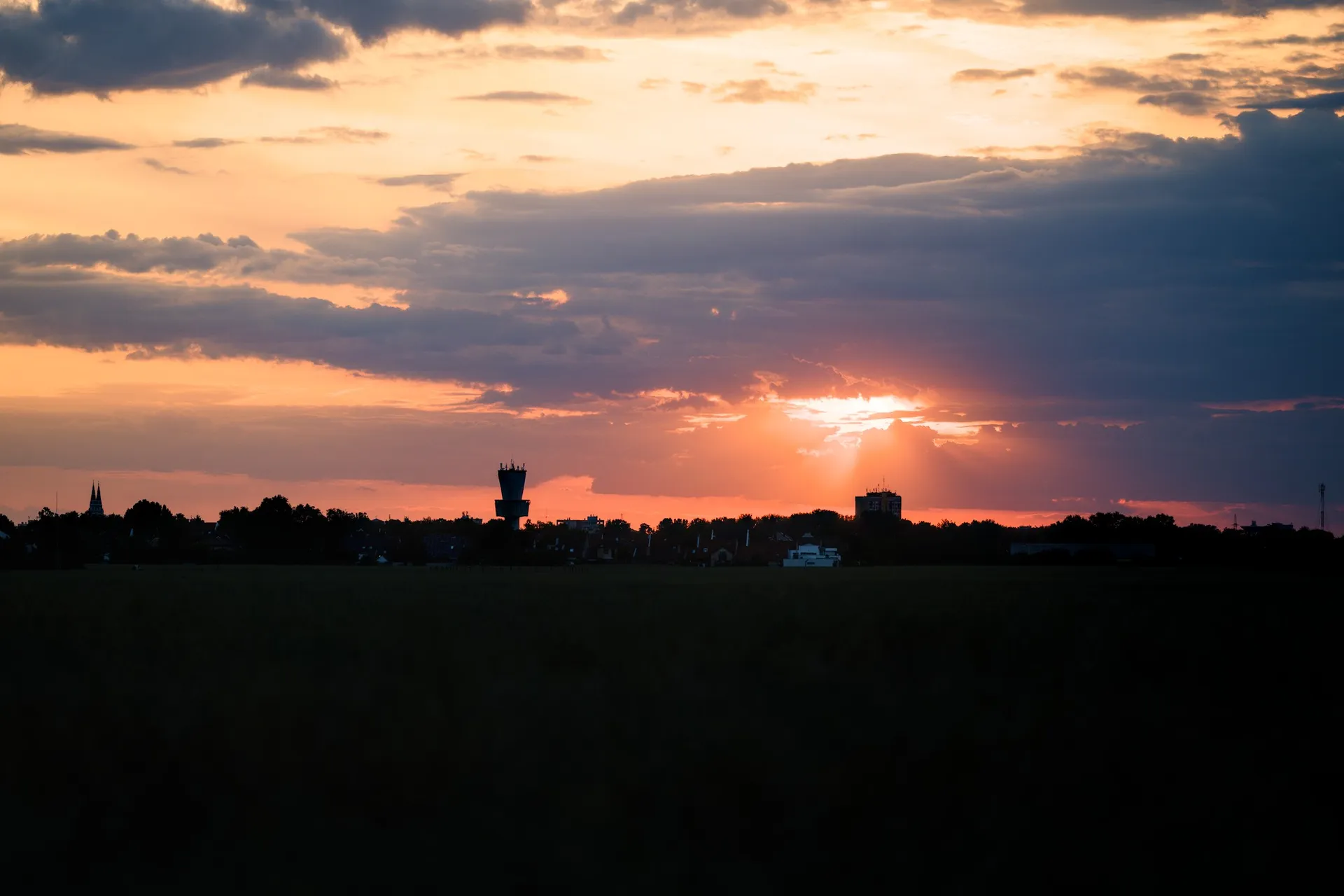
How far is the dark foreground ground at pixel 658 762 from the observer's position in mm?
12125

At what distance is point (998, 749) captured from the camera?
57.4 feet

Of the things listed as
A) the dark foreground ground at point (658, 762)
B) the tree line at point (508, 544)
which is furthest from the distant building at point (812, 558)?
the dark foreground ground at point (658, 762)

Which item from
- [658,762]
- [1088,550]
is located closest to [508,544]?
[1088,550]

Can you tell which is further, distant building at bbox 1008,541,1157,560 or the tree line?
distant building at bbox 1008,541,1157,560

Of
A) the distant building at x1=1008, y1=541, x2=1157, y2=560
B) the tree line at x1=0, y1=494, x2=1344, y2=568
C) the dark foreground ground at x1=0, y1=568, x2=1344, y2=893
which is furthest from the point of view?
the distant building at x1=1008, y1=541, x2=1157, y2=560

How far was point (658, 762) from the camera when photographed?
647 inches

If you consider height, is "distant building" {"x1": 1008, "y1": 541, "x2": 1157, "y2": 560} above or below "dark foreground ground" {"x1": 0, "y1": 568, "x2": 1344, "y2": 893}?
above

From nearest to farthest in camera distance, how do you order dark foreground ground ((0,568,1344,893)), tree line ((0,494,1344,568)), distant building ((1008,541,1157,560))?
1. dark foreground ground ((0,568,1344,893))
2. tree line ((0,494,1344,568))
3. distant building ((1008,541,1157,560))

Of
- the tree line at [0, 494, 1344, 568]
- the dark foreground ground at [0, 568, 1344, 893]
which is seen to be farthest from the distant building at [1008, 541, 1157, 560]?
the dark foreground ground at [0, 568, 1344, 893]

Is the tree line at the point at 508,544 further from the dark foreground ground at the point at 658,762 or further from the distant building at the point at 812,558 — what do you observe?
the dark foreground ground at the point at 658,762

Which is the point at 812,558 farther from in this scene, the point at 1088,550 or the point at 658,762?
the point at 658,762

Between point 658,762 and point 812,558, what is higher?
point 812,558

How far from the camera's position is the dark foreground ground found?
12125mm

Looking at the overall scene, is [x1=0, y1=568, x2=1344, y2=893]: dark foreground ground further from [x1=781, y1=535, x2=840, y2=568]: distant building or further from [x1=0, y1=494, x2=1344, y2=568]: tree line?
[x1=781, y1=535, x2=840, y2=568]: distant building
